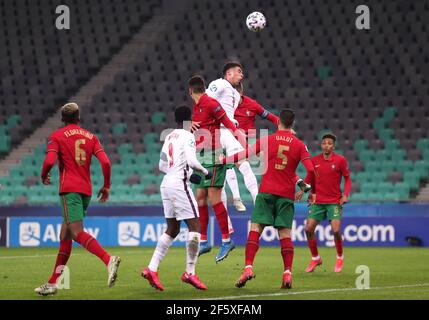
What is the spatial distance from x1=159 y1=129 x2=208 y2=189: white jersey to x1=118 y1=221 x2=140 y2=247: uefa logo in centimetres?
1190

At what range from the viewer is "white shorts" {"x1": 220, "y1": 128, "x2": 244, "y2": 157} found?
1311 centimetres

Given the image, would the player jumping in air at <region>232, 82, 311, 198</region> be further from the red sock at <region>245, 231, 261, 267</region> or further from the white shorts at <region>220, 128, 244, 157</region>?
the red sock at <region>245, 231, 261, 267</region>

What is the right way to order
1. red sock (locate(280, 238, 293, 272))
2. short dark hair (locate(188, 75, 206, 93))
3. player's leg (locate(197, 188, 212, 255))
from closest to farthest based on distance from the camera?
red sock (locate(280, 238, 293, 272))
short dark hair (locate(188, 75, 206, 93))
player's leg (locate(197, 188, 212, 255))

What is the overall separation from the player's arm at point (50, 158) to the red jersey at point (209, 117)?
93.1 inches

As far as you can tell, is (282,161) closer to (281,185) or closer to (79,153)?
(281,185)

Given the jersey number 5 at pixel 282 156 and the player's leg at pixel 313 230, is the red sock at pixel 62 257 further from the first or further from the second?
the player's leg at pixel 313 230

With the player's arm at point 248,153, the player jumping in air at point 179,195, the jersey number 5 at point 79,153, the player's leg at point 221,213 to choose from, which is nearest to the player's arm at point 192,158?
the player jumping in air at point 179,195

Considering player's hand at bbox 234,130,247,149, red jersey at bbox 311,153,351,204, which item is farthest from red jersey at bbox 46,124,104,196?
red jersey at bbox 311,153,351,204

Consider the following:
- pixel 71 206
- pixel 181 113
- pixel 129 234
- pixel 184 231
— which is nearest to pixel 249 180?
pixel 181 113

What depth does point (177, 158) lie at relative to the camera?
11469 millimetres

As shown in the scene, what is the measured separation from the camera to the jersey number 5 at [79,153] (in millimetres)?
11039

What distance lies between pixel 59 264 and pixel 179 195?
157cm

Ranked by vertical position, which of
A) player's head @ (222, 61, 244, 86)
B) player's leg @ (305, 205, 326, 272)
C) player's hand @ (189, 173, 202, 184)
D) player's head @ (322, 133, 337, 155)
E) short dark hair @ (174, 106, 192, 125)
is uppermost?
player's head @ (222, 61, 244, 86)
